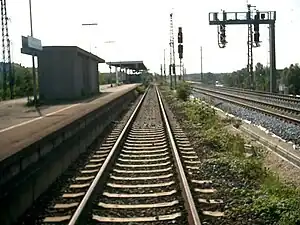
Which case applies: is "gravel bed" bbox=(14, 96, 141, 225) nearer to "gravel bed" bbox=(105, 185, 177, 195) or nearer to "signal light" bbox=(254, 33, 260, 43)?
"gravel bed" bbox=(105, 185, 177, 195)

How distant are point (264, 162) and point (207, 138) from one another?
3.59 m

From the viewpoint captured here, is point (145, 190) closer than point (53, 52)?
Yes

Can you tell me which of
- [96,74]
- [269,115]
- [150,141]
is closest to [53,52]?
[96,74]

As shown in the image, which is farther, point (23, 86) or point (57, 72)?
point (23, 86)

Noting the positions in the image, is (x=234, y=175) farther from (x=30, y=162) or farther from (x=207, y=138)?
(x=207, y=138)

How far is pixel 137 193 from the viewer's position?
26.7 ft

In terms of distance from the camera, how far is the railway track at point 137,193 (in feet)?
21.7

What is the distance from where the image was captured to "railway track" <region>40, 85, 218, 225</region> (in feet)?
21.7

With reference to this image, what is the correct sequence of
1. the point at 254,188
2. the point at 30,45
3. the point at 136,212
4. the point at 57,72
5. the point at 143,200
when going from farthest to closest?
the point at 57,72 → the point at 30,45 → the point at 254,188 → the point at 143,200 → the point at 136,212

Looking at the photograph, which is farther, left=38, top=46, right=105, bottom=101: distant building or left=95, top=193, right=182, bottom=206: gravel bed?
left=38, top=46, right=105, bottom=101: distant building

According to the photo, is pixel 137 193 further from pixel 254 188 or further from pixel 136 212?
pixel 254 188

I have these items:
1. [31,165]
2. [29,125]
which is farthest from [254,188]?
[29,125]

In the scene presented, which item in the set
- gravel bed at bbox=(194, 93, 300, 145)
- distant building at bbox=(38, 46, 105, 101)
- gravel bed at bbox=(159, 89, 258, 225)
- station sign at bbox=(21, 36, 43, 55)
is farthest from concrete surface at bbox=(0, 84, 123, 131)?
distant building at bbox=(38, 46, 105, 101)

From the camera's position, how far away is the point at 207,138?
14984mm
